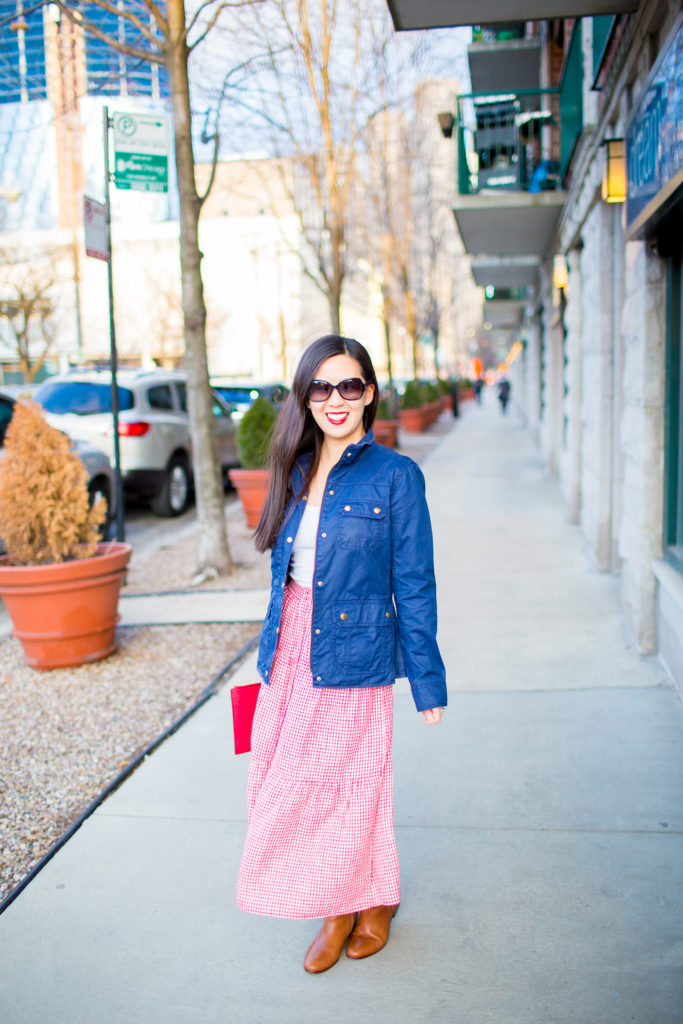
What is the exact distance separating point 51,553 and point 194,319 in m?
2.76

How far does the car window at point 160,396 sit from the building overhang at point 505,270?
704 centimetres

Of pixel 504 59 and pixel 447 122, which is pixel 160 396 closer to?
pixel 447 122

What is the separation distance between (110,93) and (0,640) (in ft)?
16.9

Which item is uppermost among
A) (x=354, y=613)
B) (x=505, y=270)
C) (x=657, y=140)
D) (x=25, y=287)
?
(x=25, y=287)

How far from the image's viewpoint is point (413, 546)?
2508 mm

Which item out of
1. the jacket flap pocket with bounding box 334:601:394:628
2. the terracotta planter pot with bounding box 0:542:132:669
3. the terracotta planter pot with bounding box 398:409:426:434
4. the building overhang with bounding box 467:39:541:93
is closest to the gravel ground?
the terracotta planter pot with bounding box 0:542:132:669

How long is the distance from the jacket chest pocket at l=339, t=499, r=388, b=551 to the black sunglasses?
0.31 metres

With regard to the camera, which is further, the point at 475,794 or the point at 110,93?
the point at 110,93

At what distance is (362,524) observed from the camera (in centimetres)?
250

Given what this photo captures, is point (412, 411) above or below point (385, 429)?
above

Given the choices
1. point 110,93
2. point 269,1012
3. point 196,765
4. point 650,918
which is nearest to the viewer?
point 269,1012

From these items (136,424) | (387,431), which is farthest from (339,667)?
(387,431)

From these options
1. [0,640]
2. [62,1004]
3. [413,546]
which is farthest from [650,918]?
[0,640]

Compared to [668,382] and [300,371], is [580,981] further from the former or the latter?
[668,382]
